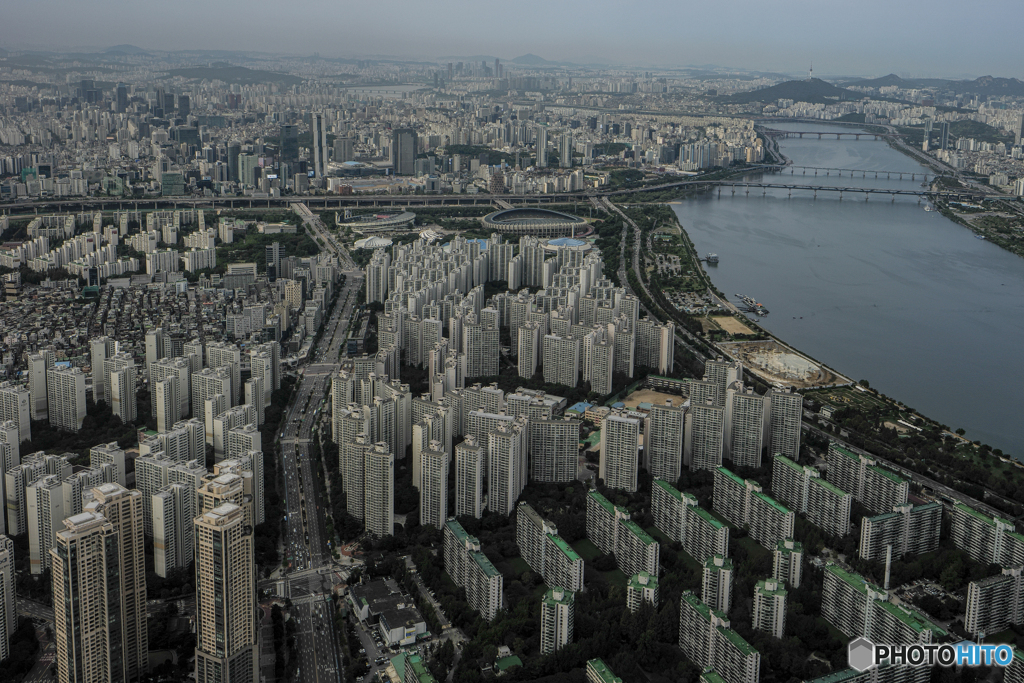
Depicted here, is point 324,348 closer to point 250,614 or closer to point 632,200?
point 250,614

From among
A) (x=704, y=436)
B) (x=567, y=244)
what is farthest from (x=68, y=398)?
(x=567, y=244)

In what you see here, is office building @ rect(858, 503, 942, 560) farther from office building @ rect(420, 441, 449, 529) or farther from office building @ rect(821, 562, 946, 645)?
office building @ rect(420, 441, 449, 529)

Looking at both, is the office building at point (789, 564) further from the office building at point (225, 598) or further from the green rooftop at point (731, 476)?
the office building at point (225, 598)

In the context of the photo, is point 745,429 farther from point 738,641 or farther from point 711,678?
point 711,678

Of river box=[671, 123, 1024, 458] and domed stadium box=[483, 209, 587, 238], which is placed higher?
domed stadium box=[483, 209, 587, 238]

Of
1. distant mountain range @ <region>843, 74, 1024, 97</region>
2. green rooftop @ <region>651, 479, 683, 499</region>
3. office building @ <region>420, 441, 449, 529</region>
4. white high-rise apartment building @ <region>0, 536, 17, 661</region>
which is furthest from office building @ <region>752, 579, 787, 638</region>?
distant mountain range @ <region>843, 74, 1024, 97</region>
